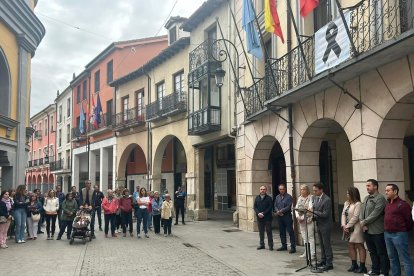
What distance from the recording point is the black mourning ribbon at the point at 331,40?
8797 millimetres

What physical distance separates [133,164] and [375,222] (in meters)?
24.3

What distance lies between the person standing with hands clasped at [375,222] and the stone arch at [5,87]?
12438mm

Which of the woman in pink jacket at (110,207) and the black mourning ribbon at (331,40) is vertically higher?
the black mourning ribbon at (331,40)

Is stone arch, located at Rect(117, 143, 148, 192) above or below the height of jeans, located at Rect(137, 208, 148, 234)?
above

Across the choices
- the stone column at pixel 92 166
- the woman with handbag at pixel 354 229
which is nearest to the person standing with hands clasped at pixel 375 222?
the woman with handbag at pixel 354 229

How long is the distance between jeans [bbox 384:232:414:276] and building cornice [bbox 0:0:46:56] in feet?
42.6

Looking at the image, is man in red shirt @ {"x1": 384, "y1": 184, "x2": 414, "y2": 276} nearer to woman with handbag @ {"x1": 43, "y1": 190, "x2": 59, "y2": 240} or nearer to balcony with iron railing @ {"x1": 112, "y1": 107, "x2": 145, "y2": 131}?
woman with handbag @ {"x1": 43, "y1": 190, "x2": 59, "y2": 240}

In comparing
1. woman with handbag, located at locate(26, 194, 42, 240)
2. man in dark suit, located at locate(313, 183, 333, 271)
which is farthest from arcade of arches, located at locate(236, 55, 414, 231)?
woman with handbag, located at locate(26, 194, 42, 240)

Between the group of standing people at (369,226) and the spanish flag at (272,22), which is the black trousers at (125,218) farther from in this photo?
the spanish flag at (272,22)

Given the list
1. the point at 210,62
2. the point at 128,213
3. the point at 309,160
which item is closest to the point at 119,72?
the point at 210,62

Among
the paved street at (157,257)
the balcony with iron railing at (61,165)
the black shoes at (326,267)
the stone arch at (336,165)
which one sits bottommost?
the paved street at (157,257)

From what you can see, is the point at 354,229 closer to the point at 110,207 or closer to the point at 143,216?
the point at 143,216

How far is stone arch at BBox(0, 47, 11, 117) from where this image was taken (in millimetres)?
14500

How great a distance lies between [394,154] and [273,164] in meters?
10.5
